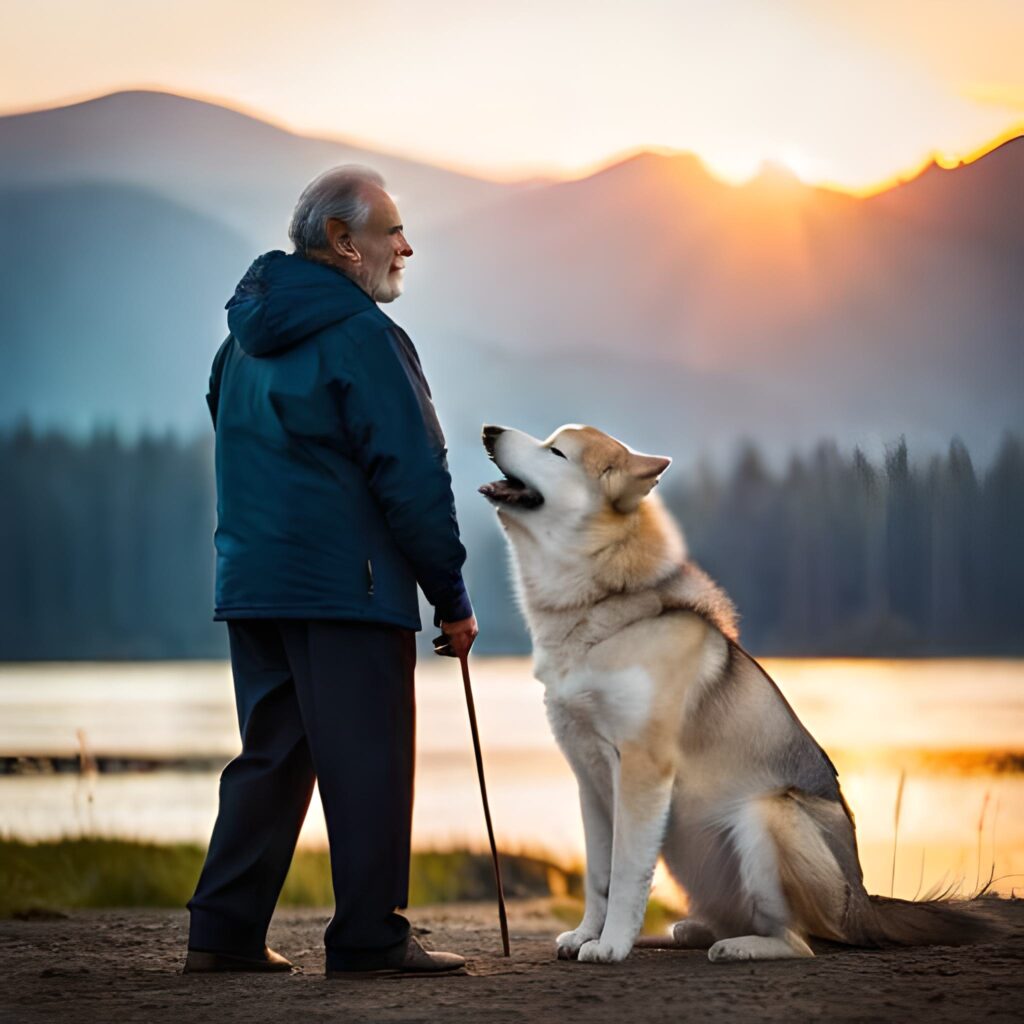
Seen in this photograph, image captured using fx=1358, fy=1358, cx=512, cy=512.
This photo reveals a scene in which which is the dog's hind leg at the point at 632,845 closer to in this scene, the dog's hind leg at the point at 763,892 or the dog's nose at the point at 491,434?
the dog's hind leg at the point at 763,892

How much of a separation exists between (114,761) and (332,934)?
509 centimetres

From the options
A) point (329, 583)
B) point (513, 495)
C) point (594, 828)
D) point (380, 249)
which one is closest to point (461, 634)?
point (329, 583)

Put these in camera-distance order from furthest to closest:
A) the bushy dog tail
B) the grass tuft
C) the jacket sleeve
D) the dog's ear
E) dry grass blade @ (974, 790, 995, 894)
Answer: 1. the grass tuft
2. dry grass blade @ (974, 790, 995, 894)
3. the dog's ear
4. the bushy dog tail
5. the jacket sleeve

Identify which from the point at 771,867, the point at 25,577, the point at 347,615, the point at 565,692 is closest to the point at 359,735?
the point at 347,615

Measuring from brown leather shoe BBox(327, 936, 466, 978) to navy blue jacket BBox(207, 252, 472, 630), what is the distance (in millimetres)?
958

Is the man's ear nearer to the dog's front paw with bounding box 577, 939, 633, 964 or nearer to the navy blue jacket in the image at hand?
the navy blue jacket

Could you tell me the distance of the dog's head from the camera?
448 cm

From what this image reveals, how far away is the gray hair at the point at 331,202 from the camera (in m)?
4.12

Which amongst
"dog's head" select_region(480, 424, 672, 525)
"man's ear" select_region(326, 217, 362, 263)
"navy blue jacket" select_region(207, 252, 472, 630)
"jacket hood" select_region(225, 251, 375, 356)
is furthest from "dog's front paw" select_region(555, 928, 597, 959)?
"man's ear" select_region(326, 217, 362, 263)

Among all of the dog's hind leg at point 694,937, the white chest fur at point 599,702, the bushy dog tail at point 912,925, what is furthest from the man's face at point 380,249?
the bushy dog tail at point 912,925

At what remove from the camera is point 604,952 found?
410 cm

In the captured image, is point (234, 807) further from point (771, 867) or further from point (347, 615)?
point (771, 867)

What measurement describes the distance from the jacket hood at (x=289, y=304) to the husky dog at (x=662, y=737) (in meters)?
0.78

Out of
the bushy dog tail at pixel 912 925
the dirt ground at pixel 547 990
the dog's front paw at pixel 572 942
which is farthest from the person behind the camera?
the dog's front paw at pixel 572 942
